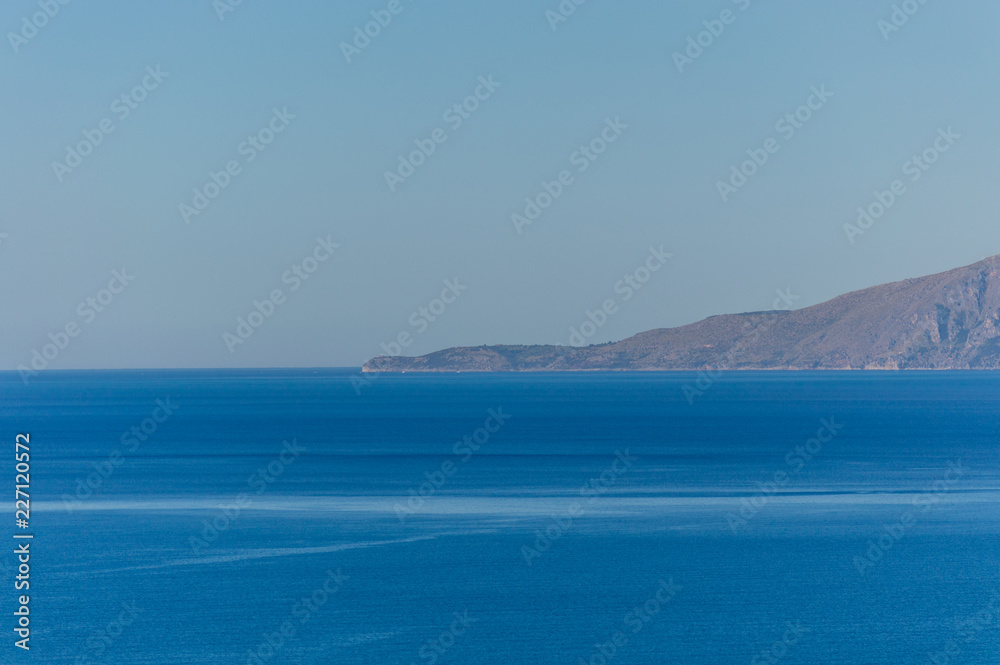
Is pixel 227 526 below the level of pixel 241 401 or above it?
below

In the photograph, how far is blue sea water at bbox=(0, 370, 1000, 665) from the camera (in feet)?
101

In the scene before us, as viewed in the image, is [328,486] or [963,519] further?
[328,486]

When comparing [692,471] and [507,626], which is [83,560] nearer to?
[507,626]

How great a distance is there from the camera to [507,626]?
105ft

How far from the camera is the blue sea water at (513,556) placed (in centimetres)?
3064

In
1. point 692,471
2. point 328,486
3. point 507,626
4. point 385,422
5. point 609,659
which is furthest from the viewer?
point 385,422

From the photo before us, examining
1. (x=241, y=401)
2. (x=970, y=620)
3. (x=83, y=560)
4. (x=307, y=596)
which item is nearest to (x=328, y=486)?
(x=83, y=560)

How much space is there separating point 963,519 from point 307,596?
29723 mm

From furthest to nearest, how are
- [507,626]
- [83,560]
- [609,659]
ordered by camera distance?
[83,560]
[507,626]
[609,659]

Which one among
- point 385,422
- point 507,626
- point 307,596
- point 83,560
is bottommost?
point 507,626

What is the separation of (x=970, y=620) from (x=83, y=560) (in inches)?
1153

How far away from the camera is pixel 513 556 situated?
4022 cm

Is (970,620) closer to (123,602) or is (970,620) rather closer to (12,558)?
(123,602)

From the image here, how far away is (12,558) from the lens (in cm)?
3966
